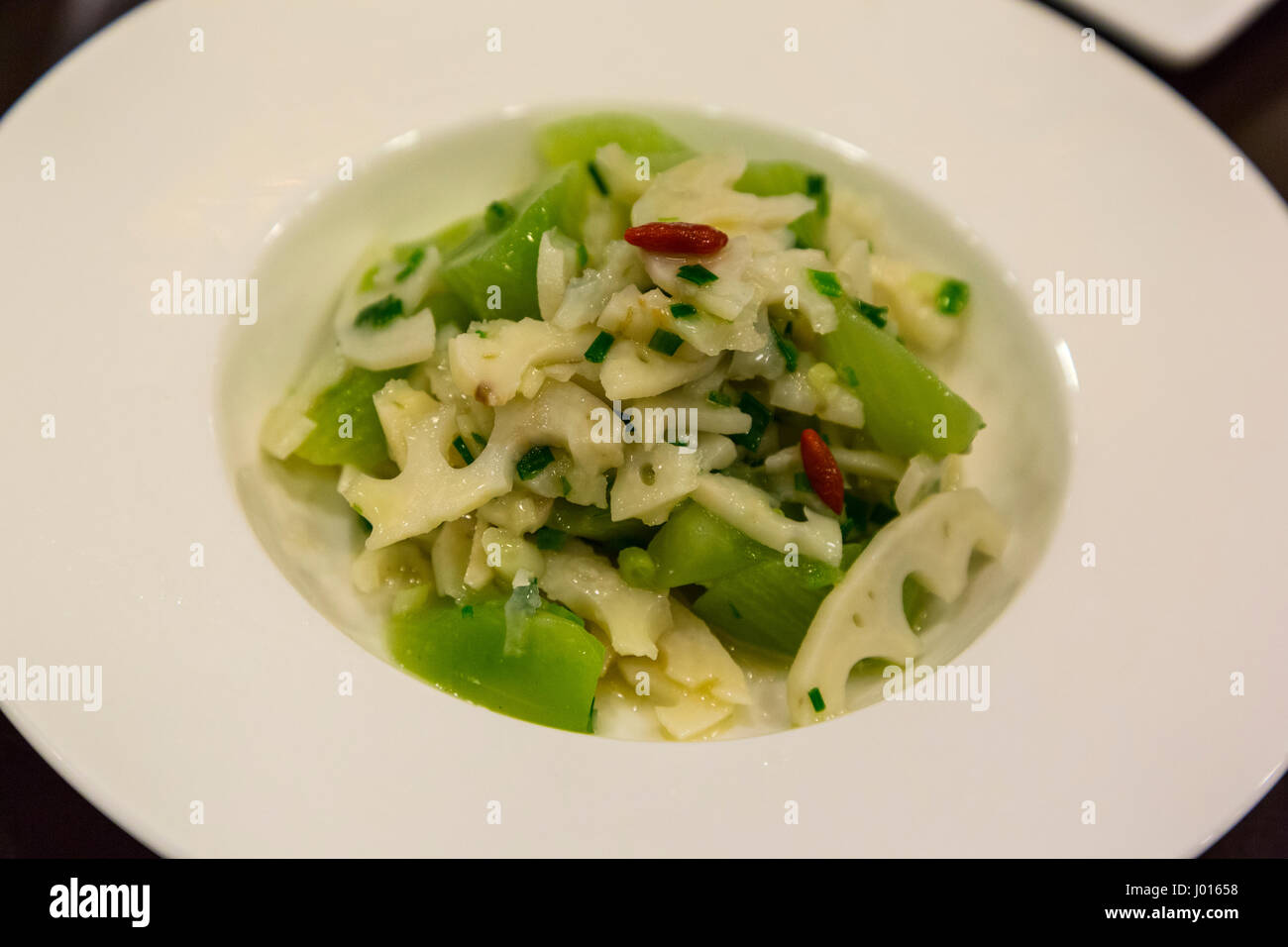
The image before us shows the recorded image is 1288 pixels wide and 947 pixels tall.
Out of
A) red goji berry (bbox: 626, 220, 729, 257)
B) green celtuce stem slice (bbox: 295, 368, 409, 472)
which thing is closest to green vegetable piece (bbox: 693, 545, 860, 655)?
red goji berry (bbox: 626, 220, 729, 257)

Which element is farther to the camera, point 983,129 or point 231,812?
point 983,129

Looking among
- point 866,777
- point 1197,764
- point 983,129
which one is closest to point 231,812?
point 866,777

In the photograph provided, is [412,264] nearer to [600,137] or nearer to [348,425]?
[348,425]

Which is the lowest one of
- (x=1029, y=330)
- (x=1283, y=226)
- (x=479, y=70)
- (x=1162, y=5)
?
(x=1029, y=330)

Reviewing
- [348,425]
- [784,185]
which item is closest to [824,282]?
[784,185]

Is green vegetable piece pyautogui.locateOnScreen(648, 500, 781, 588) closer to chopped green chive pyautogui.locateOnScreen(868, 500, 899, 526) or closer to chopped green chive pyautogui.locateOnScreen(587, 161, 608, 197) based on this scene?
chopped green chive pyautogui.locateOnScreen(868, 500, 899, 526)

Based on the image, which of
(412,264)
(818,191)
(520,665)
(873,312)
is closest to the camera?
(520,665)

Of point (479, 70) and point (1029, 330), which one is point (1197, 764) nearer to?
point (1029, 330)
